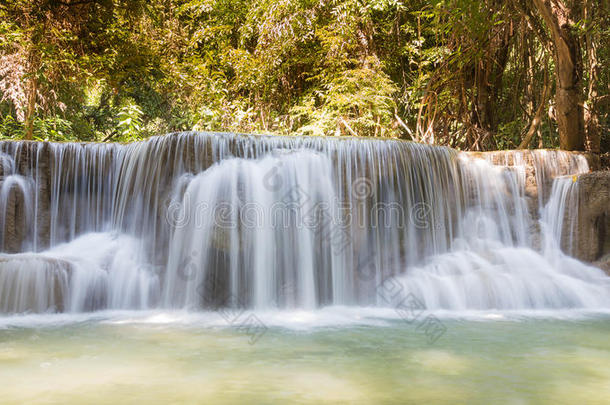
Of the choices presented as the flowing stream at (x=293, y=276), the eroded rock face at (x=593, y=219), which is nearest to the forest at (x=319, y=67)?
the eroded rock face at (x=593, y=219)

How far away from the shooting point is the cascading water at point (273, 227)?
644 centimetres

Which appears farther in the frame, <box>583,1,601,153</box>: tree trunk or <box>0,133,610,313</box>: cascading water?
<box>583,1,601,153</box>: tree trunk

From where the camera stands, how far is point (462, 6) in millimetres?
9094

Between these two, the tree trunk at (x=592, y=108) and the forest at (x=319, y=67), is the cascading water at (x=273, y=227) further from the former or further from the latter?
the forest at (x=319, y=67)

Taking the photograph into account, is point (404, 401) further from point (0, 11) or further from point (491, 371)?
point (0, 11)

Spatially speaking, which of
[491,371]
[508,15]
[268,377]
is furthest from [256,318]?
[508,15]

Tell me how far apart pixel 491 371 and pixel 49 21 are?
483 inches

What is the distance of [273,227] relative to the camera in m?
6.90

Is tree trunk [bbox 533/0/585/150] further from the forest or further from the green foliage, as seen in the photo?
the green foliage

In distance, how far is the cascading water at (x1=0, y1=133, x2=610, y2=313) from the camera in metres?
6.44

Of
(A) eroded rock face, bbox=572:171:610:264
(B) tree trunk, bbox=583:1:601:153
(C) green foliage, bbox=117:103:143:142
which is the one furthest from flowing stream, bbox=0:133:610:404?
(C) green foliage, bbox=117:103:143:142

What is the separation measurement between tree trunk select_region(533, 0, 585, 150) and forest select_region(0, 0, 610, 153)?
2cm

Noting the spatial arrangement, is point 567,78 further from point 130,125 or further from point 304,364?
point 130,125

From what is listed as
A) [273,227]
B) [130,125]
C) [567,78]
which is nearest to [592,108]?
[567,78]
